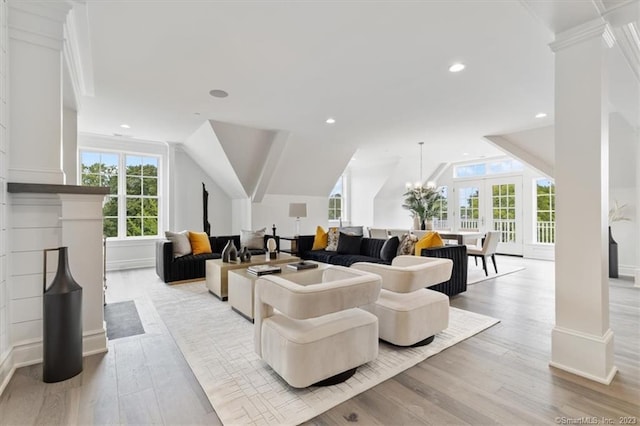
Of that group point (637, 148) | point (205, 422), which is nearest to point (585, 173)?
point (205, 422)

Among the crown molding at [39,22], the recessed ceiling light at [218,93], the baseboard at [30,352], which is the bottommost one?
the baseboard at [30,352]

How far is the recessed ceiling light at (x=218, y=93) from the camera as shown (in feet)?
12.6

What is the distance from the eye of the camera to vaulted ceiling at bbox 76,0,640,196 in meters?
2.32

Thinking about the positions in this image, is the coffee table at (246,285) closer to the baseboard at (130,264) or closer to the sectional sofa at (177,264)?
the sectional sofa at (177,264)

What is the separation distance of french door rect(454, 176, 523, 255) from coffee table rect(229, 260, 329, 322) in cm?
622

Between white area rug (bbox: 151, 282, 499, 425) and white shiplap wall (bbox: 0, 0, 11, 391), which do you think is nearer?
white area rug (bbox: 151, 282, 499, 425)

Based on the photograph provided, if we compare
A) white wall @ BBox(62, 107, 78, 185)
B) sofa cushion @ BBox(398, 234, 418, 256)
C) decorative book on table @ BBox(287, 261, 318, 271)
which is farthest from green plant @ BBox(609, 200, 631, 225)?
white wall @ BBox(62, 107, 78, 185)

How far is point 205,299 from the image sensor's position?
12.7 ft

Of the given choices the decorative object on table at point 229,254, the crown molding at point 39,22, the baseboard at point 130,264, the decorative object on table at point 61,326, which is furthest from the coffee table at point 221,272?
the baseboard at point 130,264

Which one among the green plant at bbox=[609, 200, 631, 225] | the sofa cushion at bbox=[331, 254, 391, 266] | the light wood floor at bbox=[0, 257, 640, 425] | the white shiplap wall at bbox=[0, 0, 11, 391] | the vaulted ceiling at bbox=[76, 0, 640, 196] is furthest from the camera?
the green plant at bbox=[609, 200, 631, 225]

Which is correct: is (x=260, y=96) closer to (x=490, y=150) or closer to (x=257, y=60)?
(x=257, y=60)

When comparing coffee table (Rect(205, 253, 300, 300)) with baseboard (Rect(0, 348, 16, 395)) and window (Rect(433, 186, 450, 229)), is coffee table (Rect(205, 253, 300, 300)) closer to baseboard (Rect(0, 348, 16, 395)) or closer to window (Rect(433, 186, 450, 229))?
baseboard (Rect(0, 348, 16, 395))

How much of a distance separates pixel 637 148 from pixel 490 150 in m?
3.02

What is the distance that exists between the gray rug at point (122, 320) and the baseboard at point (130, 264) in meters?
2.70
